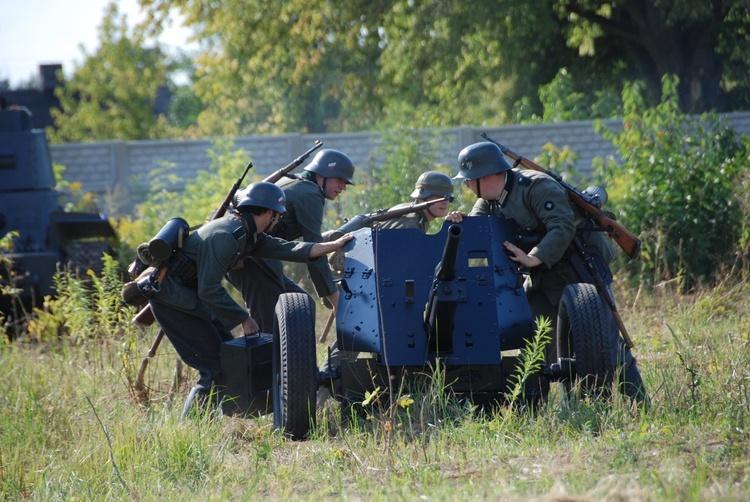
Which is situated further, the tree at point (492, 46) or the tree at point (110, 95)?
the tree at point (110, 95)

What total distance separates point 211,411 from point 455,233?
1827 millimetres

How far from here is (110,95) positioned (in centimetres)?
4175

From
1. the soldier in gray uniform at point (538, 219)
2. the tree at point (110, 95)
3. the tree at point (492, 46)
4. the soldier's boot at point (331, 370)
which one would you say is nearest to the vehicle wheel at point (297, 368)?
the soldier's boot at point (331, 370)

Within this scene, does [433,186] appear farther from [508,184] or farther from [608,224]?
[608,224]

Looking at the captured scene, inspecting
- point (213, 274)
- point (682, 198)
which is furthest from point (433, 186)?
point (682, 198)

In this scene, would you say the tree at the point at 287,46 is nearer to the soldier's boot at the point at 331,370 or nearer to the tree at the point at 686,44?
the tree at the point at 686,44

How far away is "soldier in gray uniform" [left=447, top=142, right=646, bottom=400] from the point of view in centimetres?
607

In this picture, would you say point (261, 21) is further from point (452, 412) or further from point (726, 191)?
point (452, 412)

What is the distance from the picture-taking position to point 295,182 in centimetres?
738

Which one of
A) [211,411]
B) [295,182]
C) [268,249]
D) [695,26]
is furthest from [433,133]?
[695,26]

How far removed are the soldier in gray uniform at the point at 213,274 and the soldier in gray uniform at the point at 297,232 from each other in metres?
0.61

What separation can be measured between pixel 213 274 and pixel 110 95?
37440 millimetres

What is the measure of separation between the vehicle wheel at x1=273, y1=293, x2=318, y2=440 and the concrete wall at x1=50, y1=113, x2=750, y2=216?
973 cm

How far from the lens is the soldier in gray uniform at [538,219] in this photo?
6.07 m
